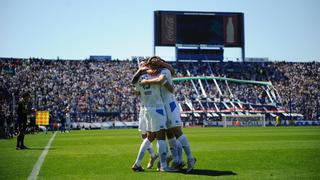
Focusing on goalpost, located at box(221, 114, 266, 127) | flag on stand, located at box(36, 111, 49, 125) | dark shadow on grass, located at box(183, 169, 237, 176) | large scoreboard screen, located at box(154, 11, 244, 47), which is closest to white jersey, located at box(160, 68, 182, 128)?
dark shadow on grass, located at box(183, 169, 237, 176)

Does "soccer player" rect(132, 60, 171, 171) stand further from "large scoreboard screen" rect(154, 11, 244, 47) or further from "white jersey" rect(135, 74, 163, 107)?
"large scoreboard screen" rect(154, 11, 244, 47)

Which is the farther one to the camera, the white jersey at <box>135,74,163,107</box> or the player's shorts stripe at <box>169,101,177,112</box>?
the player's shorts stripe at <box>169,101,177,112</box>

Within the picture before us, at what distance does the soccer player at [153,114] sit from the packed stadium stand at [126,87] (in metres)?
47.9

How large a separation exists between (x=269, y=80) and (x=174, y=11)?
68.1 feet

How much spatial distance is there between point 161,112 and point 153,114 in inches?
7.5

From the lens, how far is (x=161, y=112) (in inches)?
415

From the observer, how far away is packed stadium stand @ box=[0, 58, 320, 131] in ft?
204

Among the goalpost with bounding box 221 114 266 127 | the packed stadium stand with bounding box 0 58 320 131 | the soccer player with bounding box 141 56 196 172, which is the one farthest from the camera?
the packed stadium stand with bounding box 0 58 320 131

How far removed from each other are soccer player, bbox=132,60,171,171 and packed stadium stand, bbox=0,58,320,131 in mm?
47914

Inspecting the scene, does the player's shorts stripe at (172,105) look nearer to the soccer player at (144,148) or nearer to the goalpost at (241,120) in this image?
the soccer player at (144,148)

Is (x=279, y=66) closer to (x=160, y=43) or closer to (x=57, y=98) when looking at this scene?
(x=160, y=43)

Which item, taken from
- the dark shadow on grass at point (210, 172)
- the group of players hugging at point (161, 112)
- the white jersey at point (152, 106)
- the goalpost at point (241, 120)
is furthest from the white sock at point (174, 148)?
the goalpost at point (241, 120)

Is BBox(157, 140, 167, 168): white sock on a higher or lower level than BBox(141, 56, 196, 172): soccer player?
lower

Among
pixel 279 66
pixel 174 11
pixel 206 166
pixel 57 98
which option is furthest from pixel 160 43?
pixel 206 166
